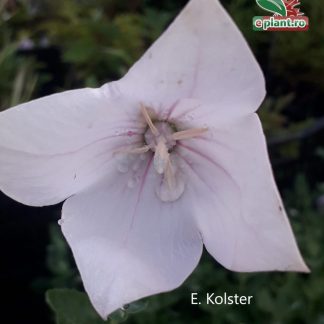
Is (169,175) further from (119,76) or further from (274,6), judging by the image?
(119,76)

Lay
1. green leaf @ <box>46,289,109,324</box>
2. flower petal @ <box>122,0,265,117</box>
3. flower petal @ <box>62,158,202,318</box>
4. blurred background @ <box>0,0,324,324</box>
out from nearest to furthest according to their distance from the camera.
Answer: flower petal @ <box>122,0,265,117</box>, flower petal @ <box>62,158,202,318</box>, green leaf @ <box>46,289,109,324</box>, blurred background @ <box>0,0,324,324</box>

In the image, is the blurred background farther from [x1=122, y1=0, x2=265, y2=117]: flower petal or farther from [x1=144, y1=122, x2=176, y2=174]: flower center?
[x1=122, y1=0, x2=265, y2=117]: flower petal

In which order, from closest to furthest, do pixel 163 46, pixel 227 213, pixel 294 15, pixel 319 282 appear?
pixel 163 46
pixel 227 213
pixel 294 15
pixel 319 282

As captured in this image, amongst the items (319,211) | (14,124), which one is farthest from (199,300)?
(14,124)

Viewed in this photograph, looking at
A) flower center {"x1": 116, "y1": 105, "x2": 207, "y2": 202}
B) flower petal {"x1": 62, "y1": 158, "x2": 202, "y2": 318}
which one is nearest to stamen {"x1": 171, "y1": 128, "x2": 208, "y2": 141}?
flower center {"x1": 116, "y1": 105, "x2": 207, "y2": 202}

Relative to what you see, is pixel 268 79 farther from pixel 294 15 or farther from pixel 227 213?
pixel 227 213

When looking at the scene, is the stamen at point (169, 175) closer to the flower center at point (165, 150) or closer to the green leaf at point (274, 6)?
the flower center at point (165, 150)

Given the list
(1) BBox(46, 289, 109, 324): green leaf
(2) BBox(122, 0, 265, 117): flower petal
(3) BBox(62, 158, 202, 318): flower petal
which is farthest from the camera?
(1) BBox(46, 289, 109, 324): green leaf
